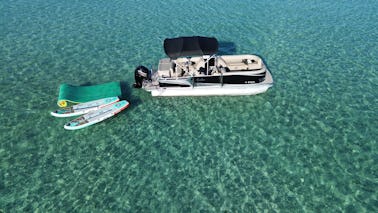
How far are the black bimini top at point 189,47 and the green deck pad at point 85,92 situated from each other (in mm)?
5133

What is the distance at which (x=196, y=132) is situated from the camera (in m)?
17.3

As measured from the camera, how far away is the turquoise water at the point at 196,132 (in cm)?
1370

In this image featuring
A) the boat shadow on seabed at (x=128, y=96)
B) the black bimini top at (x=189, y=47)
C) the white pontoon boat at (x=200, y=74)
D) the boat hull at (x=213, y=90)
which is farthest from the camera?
the boat shadow on seabed at (x=128, y=96)

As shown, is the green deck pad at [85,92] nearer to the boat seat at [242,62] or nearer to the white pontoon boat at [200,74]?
the white pontoon boat at [200,74]

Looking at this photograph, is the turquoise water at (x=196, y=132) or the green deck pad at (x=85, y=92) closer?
the turquoise water at (x=196, y=132)

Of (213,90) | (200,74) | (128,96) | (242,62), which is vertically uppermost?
(242,62)

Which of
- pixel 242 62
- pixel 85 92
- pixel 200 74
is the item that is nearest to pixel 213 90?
pixel 200 74

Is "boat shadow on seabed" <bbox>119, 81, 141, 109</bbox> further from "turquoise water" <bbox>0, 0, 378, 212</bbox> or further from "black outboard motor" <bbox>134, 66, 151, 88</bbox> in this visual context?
"black outboard motor" <bbox>134, 66, 151, 88</bbox>

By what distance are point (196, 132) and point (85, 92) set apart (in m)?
9.29

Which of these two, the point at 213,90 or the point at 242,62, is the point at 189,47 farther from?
the point at 242,62

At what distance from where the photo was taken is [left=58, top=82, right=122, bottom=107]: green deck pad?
61.8ft

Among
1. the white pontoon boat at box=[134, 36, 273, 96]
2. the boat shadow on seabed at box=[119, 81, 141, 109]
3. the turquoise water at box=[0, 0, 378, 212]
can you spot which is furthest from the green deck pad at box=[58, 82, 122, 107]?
the white pontoon boat at box=[134, 36, 273, 96]

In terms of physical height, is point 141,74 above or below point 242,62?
below

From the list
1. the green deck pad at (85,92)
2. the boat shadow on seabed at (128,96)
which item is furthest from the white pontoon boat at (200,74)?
the green deck pad at (85,92)
